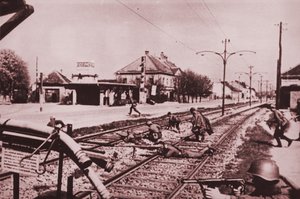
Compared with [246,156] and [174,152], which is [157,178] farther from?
[246,156]

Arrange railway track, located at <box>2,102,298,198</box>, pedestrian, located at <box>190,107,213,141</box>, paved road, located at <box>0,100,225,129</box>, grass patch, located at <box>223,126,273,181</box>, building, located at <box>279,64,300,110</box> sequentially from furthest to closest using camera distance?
building, located at <box>279,64,300,110</box>, paved road, located at <box>0,100,225,129</box>, pedestrian, located at <box>190,107,213,141</box>, grass patch, located at <box>223,126,273,181</box>, railway track, located at <box>2,102,298,198</box>

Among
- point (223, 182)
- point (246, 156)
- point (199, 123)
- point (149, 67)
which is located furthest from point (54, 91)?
point (223, 182)

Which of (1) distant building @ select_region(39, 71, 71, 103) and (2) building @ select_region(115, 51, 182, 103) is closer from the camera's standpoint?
(1) distant building @ select_region(39, 71, 71, 103)

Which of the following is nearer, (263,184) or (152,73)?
(263,184)

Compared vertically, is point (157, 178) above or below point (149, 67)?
below

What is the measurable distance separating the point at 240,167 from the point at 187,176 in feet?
7.11

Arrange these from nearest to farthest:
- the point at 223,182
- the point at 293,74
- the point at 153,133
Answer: the point at 223,182 < the point at 153,133 < the point at 293,74

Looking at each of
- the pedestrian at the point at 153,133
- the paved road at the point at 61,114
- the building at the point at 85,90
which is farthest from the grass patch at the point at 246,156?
the building at the point at 85,90

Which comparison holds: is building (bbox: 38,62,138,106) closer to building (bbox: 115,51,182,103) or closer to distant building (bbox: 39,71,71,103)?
distant building (bbox: 39,71,71,103)

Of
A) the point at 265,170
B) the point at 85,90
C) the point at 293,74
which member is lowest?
the point at 265,170

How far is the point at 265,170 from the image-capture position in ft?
14.5

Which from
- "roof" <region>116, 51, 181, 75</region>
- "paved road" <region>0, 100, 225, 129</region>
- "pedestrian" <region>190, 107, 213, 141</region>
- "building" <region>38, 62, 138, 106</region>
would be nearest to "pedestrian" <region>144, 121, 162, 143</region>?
"pedestrian" <region>190, 107, 213, 141</region>

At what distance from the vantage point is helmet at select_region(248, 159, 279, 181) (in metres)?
4.35

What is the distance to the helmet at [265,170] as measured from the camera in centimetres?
435
